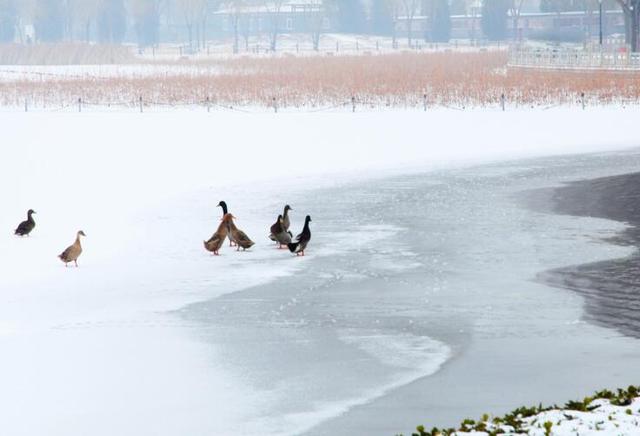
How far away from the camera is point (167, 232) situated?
20719mm

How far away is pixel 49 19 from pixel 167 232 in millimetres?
110515

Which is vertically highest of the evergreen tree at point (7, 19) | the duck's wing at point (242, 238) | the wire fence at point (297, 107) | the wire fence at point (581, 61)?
the evergreen tree at point (7, 19)

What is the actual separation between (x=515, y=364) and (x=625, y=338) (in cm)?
157

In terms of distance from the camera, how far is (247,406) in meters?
10.6

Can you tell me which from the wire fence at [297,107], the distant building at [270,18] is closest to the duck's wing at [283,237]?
the wire fence at [297,107]

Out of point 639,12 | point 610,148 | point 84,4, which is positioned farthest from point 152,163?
point 84,4

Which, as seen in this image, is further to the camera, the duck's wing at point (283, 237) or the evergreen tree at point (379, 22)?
the evergreen tree at point (379, 22)

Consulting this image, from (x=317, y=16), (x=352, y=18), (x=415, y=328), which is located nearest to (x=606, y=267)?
(x=415, y=328)

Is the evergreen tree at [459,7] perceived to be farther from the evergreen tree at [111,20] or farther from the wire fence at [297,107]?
the wire fence at [297,107]

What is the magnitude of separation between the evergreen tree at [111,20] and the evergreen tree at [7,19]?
9.41m

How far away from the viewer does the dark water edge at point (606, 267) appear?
14070mm

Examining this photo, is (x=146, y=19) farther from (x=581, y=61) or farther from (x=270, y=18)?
(x=581, y=61)

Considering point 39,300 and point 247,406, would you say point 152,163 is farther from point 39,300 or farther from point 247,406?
point 247,406

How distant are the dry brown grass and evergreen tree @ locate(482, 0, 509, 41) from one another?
61746mm
